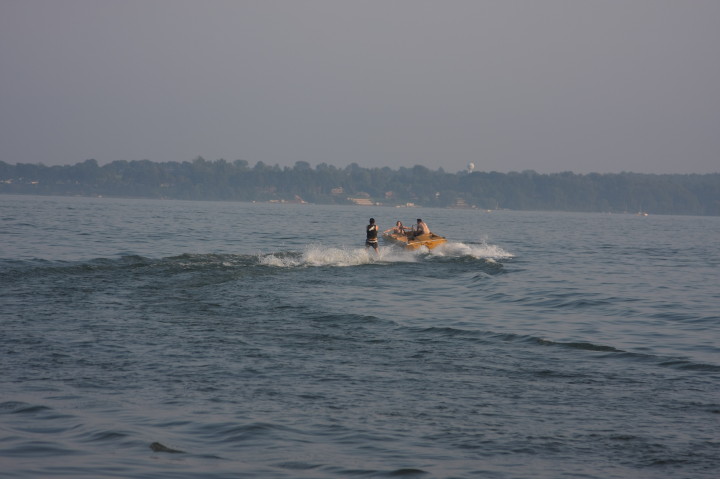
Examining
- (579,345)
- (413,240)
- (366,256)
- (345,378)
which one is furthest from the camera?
(413,240)

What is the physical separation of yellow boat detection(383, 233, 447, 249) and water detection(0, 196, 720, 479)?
9.56 meters

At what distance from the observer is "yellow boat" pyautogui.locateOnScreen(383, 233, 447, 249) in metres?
31.9

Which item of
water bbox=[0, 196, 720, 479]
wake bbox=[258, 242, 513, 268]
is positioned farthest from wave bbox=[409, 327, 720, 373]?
wake bbox=[258, 242, 513, 268]

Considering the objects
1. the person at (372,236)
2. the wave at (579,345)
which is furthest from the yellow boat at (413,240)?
the wave at (579,345)

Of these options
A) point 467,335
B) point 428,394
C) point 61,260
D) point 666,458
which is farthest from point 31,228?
point 666,458

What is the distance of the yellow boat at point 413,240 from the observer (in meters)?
31.9

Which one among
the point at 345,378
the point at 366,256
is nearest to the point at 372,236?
the point at 366,256

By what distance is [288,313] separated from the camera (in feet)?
53.0

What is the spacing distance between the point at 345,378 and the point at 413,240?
22.1 metres

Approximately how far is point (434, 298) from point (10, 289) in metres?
10.3

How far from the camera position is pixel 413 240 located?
32.2 m

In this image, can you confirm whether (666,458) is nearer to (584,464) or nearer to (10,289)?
(584,464)

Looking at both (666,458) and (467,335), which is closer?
(666,458)

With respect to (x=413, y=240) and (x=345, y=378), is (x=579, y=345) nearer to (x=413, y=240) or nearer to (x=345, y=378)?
(x=345, y=378)
